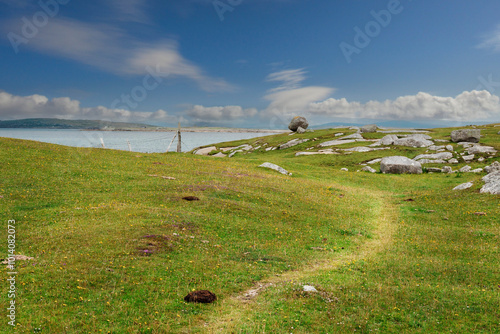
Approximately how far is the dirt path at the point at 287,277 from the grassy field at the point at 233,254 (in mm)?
78

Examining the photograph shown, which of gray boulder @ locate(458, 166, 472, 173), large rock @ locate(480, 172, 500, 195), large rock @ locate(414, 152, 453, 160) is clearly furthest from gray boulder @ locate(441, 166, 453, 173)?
large rock @ locate(480, 172, 500, 195)

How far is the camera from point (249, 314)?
470 inches

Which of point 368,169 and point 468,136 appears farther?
point 468,136

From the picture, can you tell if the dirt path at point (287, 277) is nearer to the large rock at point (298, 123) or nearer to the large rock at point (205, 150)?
the large rock at point (205, 150)

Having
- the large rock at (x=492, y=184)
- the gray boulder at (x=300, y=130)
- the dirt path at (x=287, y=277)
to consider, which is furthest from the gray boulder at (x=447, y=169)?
the gray boulder at (x=300, y=130)

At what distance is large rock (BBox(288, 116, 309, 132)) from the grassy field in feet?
328

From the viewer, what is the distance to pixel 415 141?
83000 mm

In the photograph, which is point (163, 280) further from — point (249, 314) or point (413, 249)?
point (413, 249)

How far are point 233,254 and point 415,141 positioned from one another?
3148 inches

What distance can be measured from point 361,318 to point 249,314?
14.2ft

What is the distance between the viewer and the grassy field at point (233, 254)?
11.6 metres

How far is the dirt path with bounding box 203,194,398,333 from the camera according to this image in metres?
11.3

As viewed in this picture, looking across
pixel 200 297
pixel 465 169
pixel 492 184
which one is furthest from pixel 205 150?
pixel 200 297

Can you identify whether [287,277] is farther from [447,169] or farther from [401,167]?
[447,169]
